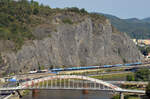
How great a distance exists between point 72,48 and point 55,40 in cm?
445

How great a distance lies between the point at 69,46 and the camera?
7869 cm

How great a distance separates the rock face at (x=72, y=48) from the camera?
222ft

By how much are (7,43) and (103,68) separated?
74.8 ft

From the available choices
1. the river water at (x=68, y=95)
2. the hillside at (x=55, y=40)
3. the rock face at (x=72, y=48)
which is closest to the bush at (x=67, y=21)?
the hillside at (x=55, y=40)

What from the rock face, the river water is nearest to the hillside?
the rock face

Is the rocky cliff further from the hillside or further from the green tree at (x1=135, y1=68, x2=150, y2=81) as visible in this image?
the green tree at (x1=135, y1=68, x2=150, y2=81)

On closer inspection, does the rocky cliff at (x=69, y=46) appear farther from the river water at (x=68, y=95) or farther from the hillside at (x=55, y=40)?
the river water at (x=68, y=95)

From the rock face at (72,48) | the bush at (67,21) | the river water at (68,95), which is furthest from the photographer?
the bush at (67,21)

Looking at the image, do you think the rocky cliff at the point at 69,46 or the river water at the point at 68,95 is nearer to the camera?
the river water at the point at 68,95

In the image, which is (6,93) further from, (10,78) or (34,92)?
(10,78)

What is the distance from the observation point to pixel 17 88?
45594 millimetres

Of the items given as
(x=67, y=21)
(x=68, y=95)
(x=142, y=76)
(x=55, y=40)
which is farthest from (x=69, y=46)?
(x=68, y=95)

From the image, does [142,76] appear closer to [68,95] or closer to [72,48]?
[68,95]

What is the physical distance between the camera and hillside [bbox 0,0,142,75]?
223 ft
